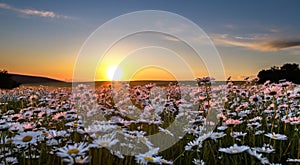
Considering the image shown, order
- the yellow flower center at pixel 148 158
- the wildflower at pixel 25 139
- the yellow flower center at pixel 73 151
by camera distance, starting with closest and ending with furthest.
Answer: the yellow flower center at pixel 73 151 → the yellow flower center at pixel 148 158 → the wildflower at pixel 25 139

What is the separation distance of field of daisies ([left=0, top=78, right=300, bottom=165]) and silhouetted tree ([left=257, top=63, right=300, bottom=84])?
253 centimetres

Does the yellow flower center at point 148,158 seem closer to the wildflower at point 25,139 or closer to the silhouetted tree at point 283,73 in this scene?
the wildflower at point 25,139

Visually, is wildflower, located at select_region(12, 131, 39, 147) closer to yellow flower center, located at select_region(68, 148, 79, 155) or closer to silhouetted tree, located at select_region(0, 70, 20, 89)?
yellow flower center, located at select_region(68, 148, 79, 155)

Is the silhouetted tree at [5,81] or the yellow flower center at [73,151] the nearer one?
the yellow flower center at [73,151]

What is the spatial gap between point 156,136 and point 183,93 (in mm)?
4196

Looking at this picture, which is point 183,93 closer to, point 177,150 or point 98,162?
point 177,150

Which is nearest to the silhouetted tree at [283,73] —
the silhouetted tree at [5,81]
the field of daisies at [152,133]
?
the field of daisies at [152,133]

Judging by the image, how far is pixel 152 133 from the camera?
15.9 feet

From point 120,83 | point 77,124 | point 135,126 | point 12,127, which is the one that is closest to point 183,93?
point 120,83

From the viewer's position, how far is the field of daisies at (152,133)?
8.48ft

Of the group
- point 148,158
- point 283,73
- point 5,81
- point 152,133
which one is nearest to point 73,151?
point 148,158

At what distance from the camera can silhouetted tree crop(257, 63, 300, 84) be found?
1127 cm

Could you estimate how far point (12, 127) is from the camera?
3.00 m

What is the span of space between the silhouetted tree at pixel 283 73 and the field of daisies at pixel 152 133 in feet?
8.30
